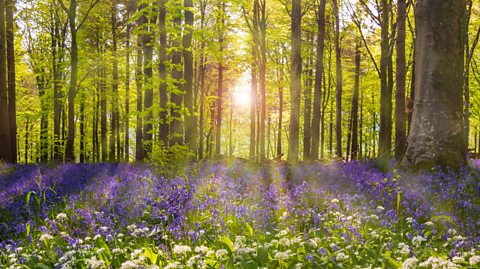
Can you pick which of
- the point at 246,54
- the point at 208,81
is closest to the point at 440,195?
the point at 246,54

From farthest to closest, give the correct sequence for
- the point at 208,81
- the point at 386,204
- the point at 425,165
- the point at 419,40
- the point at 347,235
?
1. the point at 208,81
2. the point at 419,40
3. the point at 425,165
4. the point at 386,204
5. the point at 347,235

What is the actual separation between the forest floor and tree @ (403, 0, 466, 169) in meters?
0.59

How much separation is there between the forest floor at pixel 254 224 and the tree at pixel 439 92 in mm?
592

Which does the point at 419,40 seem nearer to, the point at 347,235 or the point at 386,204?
the point at 386,204

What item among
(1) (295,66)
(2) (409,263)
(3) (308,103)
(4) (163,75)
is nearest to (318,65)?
(1) (295,66)

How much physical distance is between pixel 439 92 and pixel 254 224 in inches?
185

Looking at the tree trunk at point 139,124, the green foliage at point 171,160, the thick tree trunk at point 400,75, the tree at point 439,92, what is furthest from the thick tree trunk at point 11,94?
the tree at point 439,92

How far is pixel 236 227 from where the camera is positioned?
14.4 ft

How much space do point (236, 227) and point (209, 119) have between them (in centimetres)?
3941

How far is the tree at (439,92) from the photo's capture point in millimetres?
6996

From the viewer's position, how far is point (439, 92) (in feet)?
23.3

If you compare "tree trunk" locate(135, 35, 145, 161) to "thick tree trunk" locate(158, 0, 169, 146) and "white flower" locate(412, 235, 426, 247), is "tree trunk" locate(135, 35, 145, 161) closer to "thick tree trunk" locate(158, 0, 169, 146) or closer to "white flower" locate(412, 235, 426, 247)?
"thick tree trunk" locate(158, 0, 169, 146)

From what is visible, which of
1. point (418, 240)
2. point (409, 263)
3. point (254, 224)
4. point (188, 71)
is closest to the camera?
point (409, 263)

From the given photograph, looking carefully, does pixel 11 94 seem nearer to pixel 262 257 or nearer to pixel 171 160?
pixel 171 160
